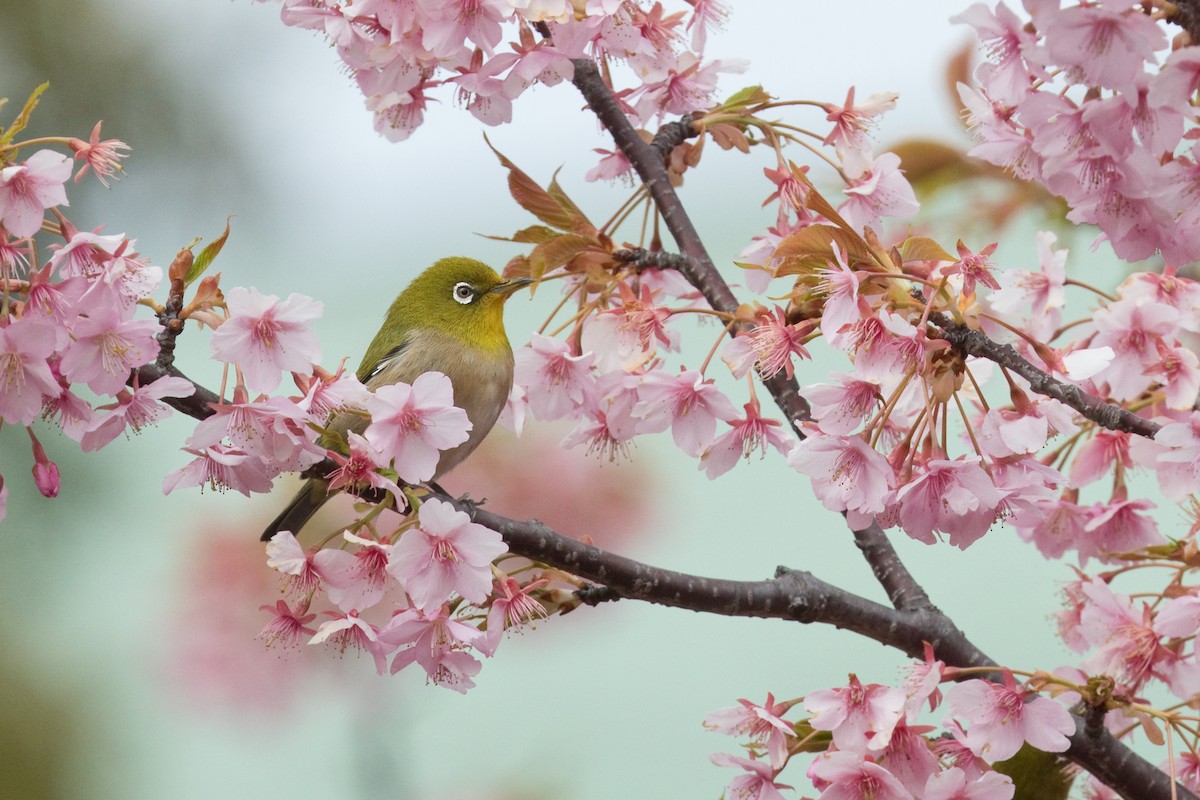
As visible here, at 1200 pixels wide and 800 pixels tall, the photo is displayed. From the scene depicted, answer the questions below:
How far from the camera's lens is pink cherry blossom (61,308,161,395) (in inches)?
24.6

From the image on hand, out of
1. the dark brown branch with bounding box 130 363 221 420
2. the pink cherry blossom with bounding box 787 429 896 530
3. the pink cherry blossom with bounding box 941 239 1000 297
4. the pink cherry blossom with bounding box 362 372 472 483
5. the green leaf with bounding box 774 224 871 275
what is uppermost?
the pink cherry blossom with bounding box 941 239 1000 297

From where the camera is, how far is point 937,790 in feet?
2.23

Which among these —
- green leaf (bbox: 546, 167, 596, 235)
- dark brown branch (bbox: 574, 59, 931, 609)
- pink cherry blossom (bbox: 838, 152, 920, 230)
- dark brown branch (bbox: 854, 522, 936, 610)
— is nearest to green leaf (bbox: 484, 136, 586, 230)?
green leaf (bbox: 546, 167, 596, 235)

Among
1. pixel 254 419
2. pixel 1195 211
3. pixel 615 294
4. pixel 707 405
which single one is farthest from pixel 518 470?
pixel 1195 211

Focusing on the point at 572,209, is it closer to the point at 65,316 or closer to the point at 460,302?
the point at 460,302

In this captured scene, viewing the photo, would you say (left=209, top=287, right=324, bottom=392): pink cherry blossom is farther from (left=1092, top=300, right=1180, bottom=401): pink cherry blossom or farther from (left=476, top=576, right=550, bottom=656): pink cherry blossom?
(left=1092, top=300, right=1180, bottom=401): pink cherry blossom

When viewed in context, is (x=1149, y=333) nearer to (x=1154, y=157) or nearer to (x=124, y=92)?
(x=1154, y=157)

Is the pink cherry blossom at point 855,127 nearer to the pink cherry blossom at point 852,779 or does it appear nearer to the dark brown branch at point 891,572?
the dark brown branch at point 891,572

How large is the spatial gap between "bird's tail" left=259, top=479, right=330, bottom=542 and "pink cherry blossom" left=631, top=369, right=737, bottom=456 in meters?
0.32

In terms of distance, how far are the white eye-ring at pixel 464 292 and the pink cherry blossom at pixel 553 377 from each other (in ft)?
0.88

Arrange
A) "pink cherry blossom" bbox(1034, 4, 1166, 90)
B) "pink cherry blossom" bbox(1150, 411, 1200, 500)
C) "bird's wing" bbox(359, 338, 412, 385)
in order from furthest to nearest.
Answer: "bird's wing" bbox(359, 338, 412, 385) < "pink cherry blossom" bbox(1150, 411, 1200, 500) < "pink cherry blossom" bbox(1034, 4, 1166, 90)

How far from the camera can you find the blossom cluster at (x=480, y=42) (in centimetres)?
76

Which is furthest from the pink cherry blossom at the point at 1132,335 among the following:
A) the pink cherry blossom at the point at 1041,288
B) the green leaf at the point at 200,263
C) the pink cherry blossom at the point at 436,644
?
the green leaf at the point at 200,263

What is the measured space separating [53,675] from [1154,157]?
2.50 metres
